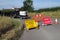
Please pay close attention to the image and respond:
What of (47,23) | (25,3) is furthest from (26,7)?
(47,23)

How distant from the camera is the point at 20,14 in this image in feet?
207

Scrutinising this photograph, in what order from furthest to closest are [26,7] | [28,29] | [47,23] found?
1. [26,7]
2. [47,23]
3. [28,29]

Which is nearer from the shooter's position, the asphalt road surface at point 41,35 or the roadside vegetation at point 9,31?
the roadside vegetation at point 9,31

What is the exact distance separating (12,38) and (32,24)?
976 cm

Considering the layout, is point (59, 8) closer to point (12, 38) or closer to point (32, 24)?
point (32, 24)

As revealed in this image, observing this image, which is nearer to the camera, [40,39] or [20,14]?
[40,39]

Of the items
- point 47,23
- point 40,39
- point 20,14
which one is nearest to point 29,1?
point 20,14

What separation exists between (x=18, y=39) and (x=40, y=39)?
144 centimetres

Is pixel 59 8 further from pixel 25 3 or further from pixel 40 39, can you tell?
pixel 40 39

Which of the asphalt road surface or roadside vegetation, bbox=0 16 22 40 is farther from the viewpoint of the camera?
the asphalt road surface

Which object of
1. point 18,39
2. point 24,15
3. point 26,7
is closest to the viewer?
point 18,39

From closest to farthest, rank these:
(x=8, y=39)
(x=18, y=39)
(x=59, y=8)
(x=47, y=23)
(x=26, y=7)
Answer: (x=8, y=39) < (x=18, y=39) < (x=47, y=23) < (x=59, y=8) < (x=26, y=7)

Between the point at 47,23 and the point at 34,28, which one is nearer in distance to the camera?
the point at 34,28

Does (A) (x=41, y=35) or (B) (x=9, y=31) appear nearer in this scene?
(A) (x=41, y=35)
